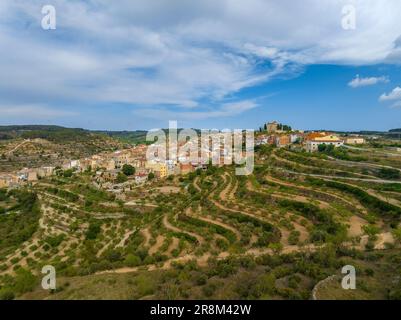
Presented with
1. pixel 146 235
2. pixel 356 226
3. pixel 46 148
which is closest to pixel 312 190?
pixel 356 226

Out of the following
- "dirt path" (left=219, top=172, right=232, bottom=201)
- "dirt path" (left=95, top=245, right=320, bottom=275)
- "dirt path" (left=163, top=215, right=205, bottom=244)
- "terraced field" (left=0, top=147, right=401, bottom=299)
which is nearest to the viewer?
"terraced field" (left=0, top=147, right=401, bottom=299)

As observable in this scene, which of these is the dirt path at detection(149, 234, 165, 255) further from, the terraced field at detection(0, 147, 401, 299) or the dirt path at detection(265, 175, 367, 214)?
the dirt path at detection(265, 175, 367, 214)

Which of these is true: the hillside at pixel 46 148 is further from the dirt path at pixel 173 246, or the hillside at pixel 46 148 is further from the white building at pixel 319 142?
the dirt path at pixel 173 246

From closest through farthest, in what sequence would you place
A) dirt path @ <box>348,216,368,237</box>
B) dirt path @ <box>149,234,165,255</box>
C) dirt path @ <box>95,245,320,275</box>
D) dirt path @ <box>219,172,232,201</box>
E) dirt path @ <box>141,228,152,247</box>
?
dirt path @ <box>95,245,320,275</box>
dirt path @ <box>348,216,368,237</box>
dirt path @ <box>149,234,165,255</box>
dirt path @ <box>141,228,152,247</box>
dirt path @ <box>219,172,232,201</box>

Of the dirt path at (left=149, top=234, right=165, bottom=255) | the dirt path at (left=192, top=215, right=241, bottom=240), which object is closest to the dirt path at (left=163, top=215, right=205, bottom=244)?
the dirt path at (left=149, top=234, right=165, bottom=255)

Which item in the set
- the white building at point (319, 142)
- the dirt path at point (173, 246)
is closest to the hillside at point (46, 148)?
the white building at point (319, 142)

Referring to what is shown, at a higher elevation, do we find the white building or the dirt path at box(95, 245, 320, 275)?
the white building
